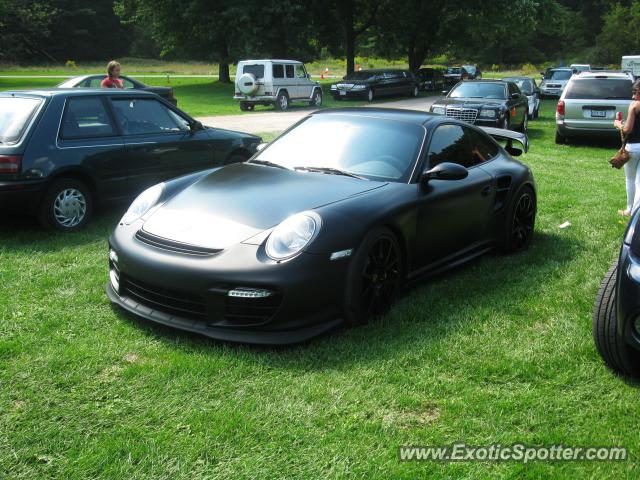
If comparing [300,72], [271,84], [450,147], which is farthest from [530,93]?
[450,147]

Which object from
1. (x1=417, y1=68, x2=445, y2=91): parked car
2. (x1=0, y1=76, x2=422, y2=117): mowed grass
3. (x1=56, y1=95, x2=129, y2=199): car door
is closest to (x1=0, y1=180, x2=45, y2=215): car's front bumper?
(x1=56, y1=95, x2=129, y2=199): car door

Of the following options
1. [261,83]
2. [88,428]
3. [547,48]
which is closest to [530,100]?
[261,83]

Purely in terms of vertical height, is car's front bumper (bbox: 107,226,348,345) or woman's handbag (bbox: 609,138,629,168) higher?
woman's handbag (bbox: 609,138,629,168)

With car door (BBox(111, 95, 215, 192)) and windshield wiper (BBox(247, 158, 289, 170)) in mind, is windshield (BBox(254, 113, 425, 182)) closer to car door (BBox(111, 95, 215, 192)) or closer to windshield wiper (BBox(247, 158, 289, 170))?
windshield wiper (BBox(247, 158, 289, 170))

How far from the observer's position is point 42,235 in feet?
21.7

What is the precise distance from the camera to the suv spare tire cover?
23594mm

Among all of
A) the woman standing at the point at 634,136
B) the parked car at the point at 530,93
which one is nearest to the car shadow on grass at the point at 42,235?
the woman standing at the point at 634,136

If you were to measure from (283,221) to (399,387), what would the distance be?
1310 millimetres

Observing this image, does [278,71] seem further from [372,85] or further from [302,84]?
[372,85]

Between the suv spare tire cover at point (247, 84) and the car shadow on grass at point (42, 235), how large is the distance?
55.6 feet

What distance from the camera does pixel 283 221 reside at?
13.7 ft

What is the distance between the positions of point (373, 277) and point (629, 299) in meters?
1.64

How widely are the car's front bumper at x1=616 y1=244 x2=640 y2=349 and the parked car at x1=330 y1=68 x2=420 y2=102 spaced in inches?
1035

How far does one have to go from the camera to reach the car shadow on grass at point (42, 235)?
6.22 m
